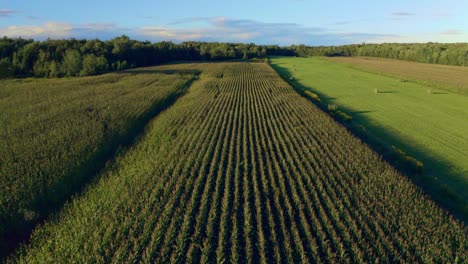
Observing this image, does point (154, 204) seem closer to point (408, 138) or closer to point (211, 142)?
point (211, 142)

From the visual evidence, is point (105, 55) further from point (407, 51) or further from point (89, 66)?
point (407, 51)

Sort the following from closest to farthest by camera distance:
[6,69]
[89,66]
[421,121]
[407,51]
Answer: [421,121] → [6,69] → [89,66] → [407,51]

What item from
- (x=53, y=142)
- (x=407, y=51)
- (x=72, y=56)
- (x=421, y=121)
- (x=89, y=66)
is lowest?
(x=421, y=121)

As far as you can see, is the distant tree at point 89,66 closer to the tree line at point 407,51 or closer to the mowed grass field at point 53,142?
the mowed grass field at point 53,142

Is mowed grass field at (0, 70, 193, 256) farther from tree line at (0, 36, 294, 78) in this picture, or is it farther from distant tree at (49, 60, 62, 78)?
tree line at (0, 36, 294, 78)

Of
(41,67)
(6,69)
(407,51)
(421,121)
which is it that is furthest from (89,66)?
(407,51)

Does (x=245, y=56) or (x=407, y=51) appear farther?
(x=245, y=56)

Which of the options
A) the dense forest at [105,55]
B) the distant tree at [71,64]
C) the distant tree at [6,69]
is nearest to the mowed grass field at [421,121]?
the distant tree at [71,64]

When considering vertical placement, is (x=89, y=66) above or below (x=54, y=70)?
above
